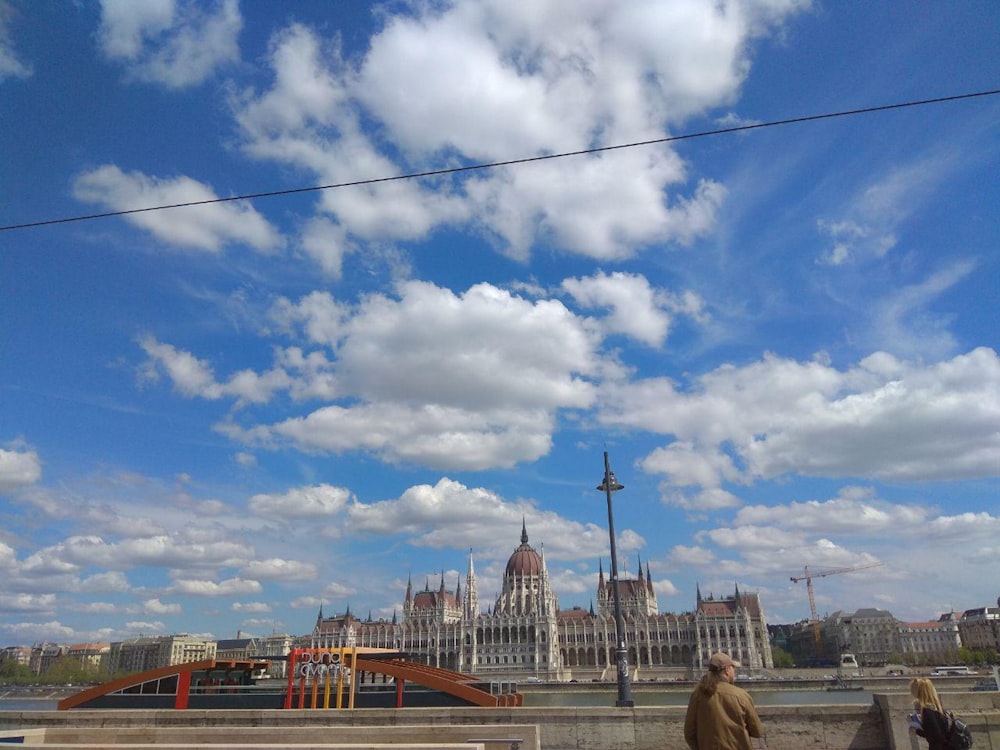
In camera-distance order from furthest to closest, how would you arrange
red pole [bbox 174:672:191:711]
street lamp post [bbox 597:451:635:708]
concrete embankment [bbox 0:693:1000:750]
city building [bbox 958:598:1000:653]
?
city building [bbox 958:598:1000:653] → red pole [bbox 174:672:191:711] → street lamp post [bbox 597:451:635:708] → concrete embankment [bbox 0:693:1000:750]

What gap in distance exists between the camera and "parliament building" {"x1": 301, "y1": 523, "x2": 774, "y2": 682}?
112750mm

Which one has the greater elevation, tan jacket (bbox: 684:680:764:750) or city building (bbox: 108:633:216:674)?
tan jacket (bbox: 684:680:764:750)

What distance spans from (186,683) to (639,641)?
10458cm

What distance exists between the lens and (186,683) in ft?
83.5

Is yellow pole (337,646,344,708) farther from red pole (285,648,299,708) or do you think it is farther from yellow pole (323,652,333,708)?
red pole (285,648,299,708)

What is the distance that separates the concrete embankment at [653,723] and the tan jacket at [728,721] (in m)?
6.64

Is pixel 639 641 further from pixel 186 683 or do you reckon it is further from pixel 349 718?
pixel 349 718

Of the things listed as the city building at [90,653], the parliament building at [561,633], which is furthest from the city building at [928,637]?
the city building at [90,653]

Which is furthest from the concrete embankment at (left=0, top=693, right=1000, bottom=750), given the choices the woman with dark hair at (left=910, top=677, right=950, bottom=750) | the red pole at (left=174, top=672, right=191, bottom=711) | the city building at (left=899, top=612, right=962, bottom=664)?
the city building at (left=899, top=612, right=962, bottom=664)

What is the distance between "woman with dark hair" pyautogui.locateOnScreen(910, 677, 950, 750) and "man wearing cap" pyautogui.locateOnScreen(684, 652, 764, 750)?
2.05 m

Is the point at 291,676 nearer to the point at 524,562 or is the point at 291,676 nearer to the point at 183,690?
the point at 183,690

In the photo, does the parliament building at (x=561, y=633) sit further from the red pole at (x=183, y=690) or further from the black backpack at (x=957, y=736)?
the black backpack at (x=957, y=736)

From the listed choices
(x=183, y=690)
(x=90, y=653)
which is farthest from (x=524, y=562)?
(x=90, y=653)

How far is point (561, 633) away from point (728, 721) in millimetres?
124826
